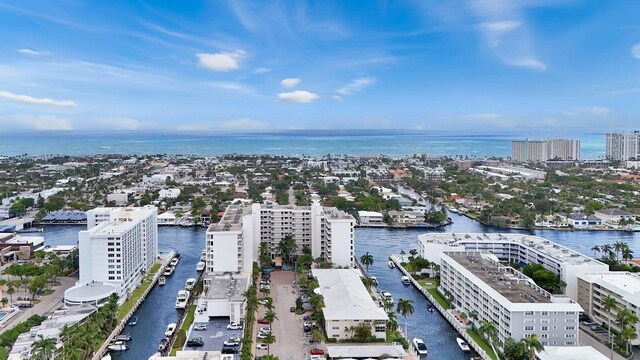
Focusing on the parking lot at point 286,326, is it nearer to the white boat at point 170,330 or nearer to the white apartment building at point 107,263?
the white boat at point 170,330

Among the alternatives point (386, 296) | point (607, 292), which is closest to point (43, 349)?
point (386, 296)

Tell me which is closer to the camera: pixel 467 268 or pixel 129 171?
pixel 467 268

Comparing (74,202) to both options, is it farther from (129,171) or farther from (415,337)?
(415,337)

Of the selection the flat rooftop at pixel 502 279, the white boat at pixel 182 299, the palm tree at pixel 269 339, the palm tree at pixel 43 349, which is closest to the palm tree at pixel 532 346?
the flat rooftop at pixel 502 279

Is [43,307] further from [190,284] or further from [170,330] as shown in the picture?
[170,330]

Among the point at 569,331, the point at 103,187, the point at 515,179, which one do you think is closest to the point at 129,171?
the point at 103,187

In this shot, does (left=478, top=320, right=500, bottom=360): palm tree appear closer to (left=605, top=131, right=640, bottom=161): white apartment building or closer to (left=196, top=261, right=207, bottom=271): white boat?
(left=196, top=261, right=207, bottom=271): white boat

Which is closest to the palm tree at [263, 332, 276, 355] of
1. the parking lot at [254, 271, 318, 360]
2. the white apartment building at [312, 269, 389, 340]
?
the parking lot at [254, 271, 318, 360]
